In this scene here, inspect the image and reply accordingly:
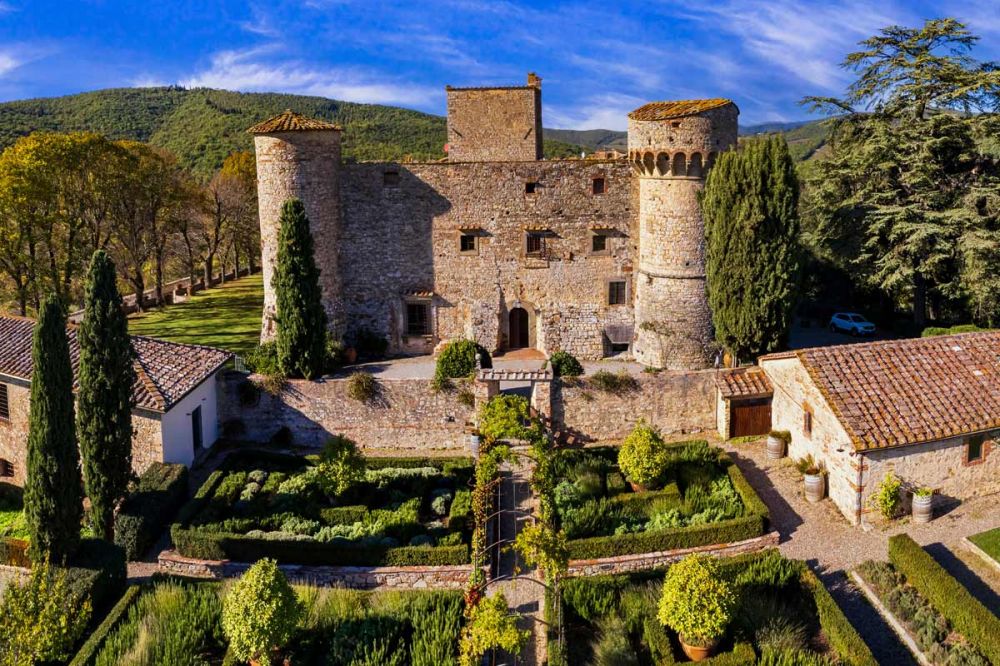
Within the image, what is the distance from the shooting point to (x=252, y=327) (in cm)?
3800

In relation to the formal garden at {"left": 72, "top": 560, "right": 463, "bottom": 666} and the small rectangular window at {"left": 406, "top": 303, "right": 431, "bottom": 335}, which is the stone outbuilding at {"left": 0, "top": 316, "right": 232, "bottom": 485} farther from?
the small rectangular window at {"left": 406, "top": 303, "right": 431, "bottom": 335}

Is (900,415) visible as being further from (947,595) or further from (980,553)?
(947,595)

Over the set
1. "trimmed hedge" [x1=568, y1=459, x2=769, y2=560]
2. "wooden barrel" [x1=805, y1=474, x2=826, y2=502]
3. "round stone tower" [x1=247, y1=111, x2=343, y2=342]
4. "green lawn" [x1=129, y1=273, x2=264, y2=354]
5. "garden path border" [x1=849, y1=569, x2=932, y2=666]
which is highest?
"round stone tower" [x1=247, y1=111, x2=343, y2=342]

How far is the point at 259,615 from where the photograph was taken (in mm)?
13609

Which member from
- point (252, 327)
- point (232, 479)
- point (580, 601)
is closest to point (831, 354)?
point (580, 601)

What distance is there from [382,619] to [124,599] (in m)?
5.41

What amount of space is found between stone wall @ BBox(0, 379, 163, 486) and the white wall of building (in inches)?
12.4

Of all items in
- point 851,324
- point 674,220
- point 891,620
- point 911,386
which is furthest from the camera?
point 851,324

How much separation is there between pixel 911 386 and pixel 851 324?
1604cm

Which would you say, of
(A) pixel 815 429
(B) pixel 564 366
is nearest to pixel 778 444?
(A) pixel 815 429

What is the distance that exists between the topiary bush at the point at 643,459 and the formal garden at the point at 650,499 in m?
0.03

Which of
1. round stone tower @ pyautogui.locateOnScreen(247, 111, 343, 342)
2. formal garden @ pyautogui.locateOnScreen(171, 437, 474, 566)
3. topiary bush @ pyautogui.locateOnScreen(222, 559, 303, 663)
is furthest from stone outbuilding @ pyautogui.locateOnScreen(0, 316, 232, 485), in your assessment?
topiary bush @ pyautogui.locateOnScreen(222, 559, 303, 663)

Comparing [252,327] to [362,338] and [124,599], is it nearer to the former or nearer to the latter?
[362,338]

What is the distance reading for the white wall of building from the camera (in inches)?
851
